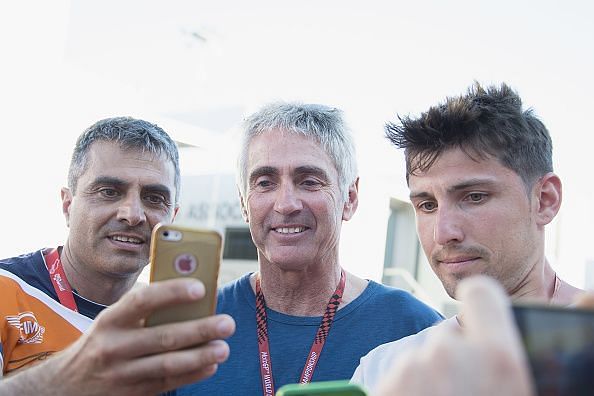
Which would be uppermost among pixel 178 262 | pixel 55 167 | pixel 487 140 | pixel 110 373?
pixel 55 167

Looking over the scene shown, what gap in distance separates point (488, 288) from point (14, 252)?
6.56m

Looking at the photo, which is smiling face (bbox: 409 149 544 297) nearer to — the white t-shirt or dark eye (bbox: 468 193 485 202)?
dark eye (bbox: 468 193 485 202)

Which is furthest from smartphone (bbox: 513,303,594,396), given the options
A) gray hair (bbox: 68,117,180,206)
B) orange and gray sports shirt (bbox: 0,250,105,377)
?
gray hair (bbox: 68,117,180,206)

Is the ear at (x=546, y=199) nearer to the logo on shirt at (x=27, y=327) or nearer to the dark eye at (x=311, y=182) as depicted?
the dark eye at (x=311, y=182)

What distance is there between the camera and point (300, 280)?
3.32 m

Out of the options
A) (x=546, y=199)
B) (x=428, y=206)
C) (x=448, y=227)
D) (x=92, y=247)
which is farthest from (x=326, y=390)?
(x=92, y=247)

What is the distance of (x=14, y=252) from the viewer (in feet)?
21.5

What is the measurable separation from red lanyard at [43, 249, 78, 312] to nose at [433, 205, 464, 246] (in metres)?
1.84

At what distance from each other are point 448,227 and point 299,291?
1044 millimetres

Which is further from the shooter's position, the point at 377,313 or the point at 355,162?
the point at 355,162

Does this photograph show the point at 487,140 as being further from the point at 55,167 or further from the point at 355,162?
the point at 55,167

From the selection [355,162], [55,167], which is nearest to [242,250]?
[55,167]

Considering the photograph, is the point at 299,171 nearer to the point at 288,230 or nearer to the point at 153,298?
the point at 288,230

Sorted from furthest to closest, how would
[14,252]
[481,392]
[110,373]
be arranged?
1. [14,252]
2. [110,373]
3. [481,392]
